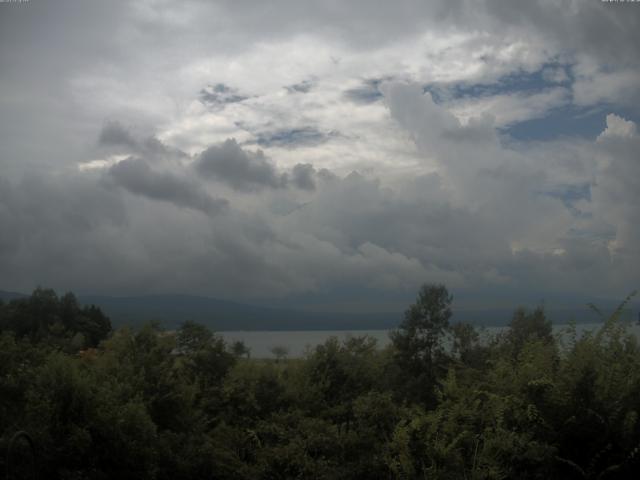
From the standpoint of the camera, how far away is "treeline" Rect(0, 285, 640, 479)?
8438 millimetres

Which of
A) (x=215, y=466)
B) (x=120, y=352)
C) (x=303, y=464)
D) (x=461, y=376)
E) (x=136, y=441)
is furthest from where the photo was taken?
(x=120, y=352)

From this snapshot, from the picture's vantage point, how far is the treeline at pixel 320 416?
8438mm

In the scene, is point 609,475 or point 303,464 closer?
point 609,475

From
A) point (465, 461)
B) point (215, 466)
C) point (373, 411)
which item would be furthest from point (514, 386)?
point (215, 466)

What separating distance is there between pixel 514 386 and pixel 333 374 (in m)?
7.06

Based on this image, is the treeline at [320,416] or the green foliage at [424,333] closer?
the treeline at [320,416]

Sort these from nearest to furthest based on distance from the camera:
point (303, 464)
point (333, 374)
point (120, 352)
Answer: point (303, 464), point (120, 352), point (333, 374)

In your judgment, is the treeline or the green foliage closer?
the treeline

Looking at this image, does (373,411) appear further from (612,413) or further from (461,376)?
(612,413)

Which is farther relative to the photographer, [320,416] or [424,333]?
[424,333]

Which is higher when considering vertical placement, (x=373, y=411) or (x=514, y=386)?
(x=514, y=386)

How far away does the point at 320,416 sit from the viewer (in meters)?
14.1

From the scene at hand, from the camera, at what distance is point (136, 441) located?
1001 cm

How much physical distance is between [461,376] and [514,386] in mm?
3373
